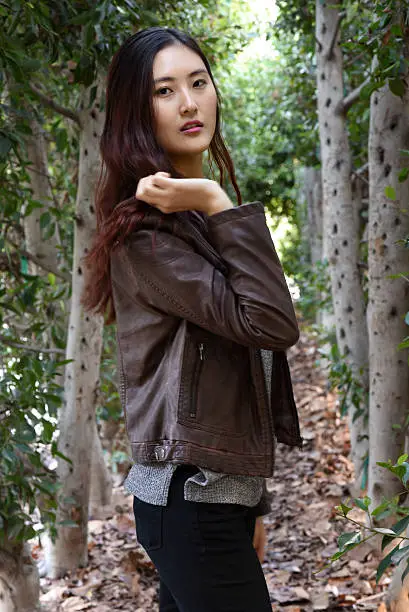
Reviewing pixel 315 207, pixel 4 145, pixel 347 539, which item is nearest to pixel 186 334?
pixel 347 539

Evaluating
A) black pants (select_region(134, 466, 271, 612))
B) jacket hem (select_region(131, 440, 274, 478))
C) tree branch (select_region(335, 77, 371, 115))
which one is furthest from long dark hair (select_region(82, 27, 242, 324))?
tree branch (select_region(335, 77, 371, 115))

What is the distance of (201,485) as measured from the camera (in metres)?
1.72

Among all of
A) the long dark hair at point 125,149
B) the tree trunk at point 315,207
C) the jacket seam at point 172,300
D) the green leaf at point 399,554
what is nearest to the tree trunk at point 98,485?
the long dark hair at point 125,149

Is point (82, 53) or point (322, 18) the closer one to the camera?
point (82, 53)

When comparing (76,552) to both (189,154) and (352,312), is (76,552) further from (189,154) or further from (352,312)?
(189,154)

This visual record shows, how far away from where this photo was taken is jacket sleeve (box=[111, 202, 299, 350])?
5.51ft

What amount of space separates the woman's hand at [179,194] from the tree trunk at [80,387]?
2.30m

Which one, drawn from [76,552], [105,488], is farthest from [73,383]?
[105,488]

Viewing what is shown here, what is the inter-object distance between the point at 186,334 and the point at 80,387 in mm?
2503

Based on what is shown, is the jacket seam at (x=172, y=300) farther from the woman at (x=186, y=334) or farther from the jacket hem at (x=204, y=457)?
the jacket hem at (x=204, y=457)

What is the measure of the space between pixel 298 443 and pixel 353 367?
2396 mm

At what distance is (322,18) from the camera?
14.8ft

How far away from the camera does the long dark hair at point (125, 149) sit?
5.97 ft

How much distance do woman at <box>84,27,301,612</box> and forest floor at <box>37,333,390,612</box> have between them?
1.43 meters
